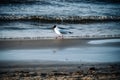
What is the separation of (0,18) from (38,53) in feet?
27.7

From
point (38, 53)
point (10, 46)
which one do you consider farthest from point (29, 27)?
point (38, 53)

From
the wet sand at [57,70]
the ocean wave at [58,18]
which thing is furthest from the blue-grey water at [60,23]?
the wet sand at [57,70]

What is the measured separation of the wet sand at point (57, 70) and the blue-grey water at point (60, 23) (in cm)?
51

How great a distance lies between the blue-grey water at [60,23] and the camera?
10.2 meters

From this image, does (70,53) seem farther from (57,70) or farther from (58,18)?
(58,18)

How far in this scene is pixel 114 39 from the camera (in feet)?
43.3

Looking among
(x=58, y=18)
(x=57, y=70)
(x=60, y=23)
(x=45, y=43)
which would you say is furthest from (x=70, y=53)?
(x=58, y=18)

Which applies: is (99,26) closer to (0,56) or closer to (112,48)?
(112,48)

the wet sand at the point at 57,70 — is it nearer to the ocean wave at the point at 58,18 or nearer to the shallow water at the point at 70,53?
the shallow water at the point at 70,53

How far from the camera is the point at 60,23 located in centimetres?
1797

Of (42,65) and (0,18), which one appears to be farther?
(0,18)

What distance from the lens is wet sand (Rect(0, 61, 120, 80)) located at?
7766 millimetres

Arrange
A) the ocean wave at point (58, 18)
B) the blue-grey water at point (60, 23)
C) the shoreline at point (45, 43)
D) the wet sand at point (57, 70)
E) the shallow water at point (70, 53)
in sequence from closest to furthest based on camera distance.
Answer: the wet sand at point (57, 70) → the shallow water at point (70, 53) → the blue-grey water at point (60, 23) → the shoreline at point (45, 43) → the ocean wave at point (58, 18)

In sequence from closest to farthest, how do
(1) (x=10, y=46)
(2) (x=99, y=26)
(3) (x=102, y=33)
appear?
(1) (x=10, y=46) < (3) (x=102, y=33) < (2) (x=99, y=26)
